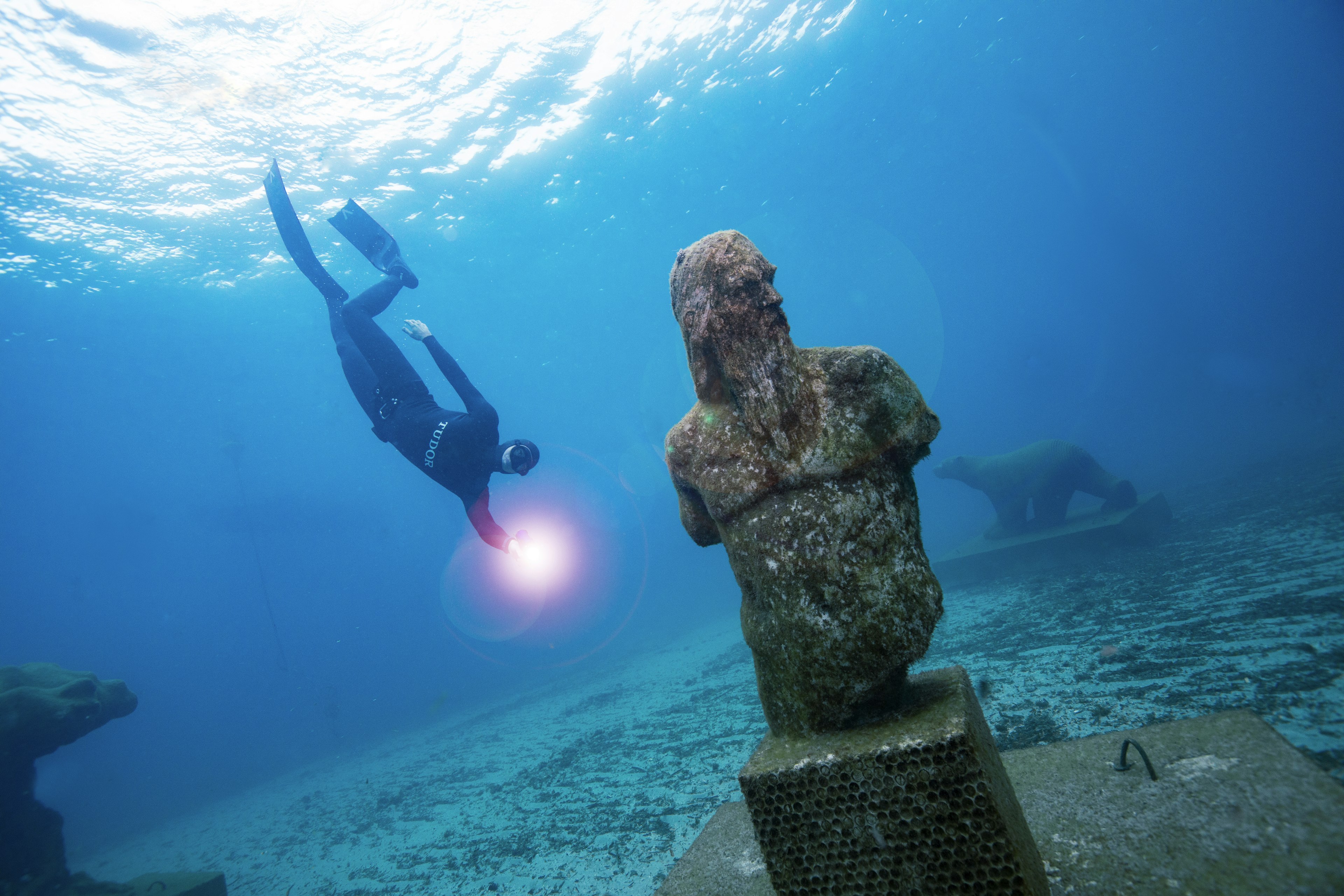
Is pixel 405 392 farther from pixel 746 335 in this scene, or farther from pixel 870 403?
pixel 870 403

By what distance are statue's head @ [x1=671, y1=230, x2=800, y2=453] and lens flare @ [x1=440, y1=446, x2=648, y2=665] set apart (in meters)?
5.51

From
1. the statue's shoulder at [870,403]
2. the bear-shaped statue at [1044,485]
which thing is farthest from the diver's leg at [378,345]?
the bear-shaped statue at [1044,485]

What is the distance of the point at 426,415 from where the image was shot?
331 inches

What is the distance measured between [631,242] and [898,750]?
54.6 m

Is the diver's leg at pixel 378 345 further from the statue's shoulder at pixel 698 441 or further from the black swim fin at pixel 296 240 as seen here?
the statue's shoulder at pixel 698 441

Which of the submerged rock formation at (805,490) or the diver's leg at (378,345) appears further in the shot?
the diver's leg at (378,345)

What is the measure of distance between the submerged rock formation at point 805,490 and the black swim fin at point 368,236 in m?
10.7

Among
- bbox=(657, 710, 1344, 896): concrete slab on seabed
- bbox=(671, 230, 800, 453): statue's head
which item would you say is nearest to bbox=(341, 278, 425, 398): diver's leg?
bbox=(671, 230, 800, 453): statue's head

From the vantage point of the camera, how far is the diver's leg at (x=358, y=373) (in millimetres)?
9180

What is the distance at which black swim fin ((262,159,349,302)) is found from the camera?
11164mm

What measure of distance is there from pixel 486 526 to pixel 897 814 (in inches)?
279

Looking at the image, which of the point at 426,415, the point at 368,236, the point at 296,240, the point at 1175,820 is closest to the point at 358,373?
the point at 426,415

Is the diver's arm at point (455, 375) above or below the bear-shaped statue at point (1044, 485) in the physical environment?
above

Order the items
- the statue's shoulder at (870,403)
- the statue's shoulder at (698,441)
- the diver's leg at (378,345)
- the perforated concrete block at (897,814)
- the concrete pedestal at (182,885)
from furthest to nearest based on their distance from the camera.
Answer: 1. the diver's leg at (378,345)
2. the concrete pedestal at (182,885)
3. the statue's shoulder at (698,441)
4. the statue's shoulder at (870,403)
5. the perforated concrete block at (897,814)
